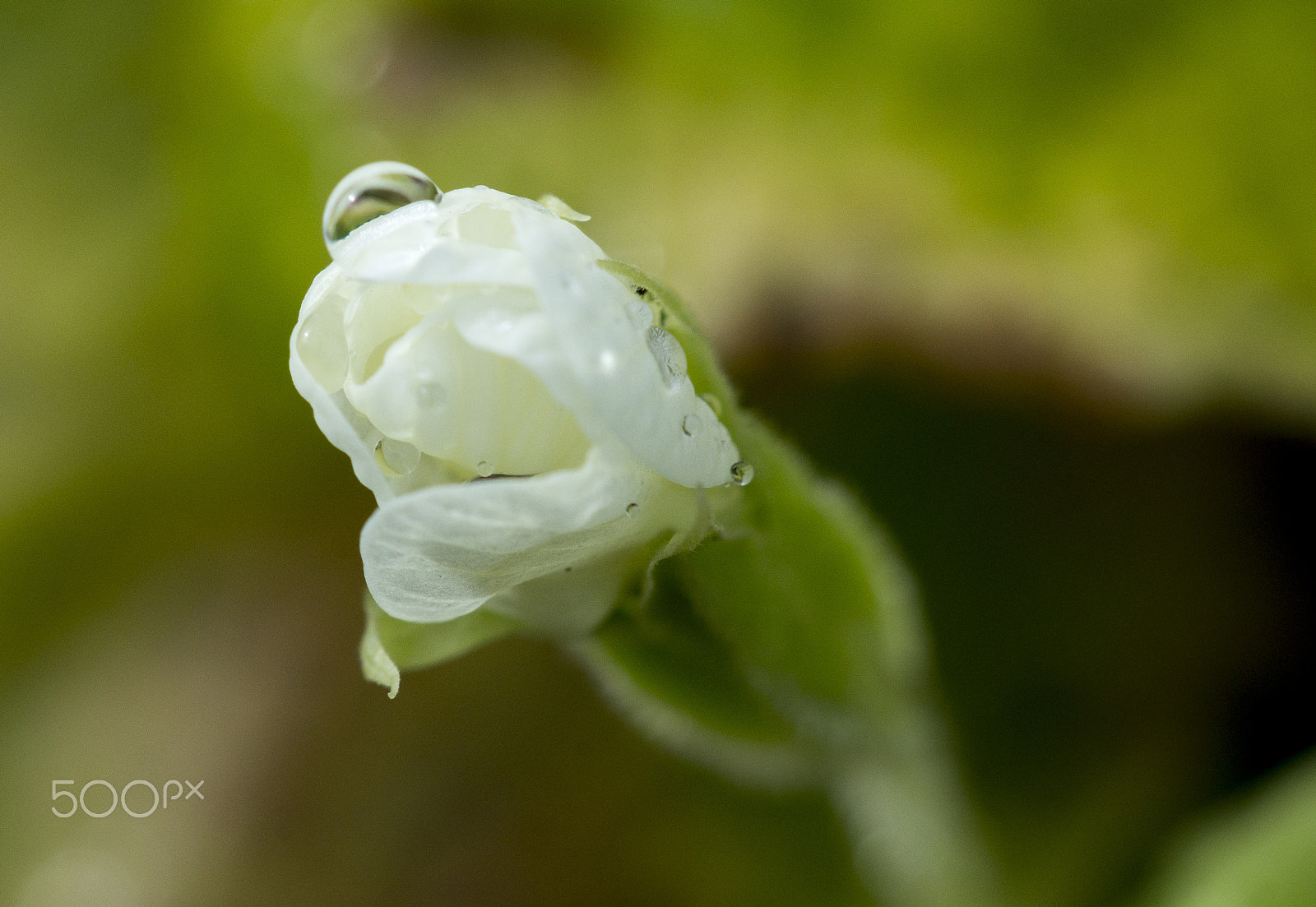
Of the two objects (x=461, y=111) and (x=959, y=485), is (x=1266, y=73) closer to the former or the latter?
(x=959, y=485)

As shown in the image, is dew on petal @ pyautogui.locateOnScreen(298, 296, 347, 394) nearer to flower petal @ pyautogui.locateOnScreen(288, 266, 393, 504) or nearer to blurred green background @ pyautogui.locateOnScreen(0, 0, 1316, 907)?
flower petal @ pyautogui.locateOnScreen(288, 266, 393, 504)

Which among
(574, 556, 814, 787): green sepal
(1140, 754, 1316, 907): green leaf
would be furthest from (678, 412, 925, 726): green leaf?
(1140, 754, 1316, 907): green leaf

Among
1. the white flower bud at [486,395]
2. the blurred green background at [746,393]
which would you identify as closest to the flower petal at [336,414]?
the white flower bud at [486,395]

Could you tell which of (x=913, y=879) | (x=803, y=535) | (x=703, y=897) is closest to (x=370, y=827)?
(x=703, y=897)

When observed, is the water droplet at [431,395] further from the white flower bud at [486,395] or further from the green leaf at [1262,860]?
the green leaf at [1262,860]

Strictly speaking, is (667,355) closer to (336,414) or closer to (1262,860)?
(336,414)

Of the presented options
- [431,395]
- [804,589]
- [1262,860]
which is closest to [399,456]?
[431,395]
